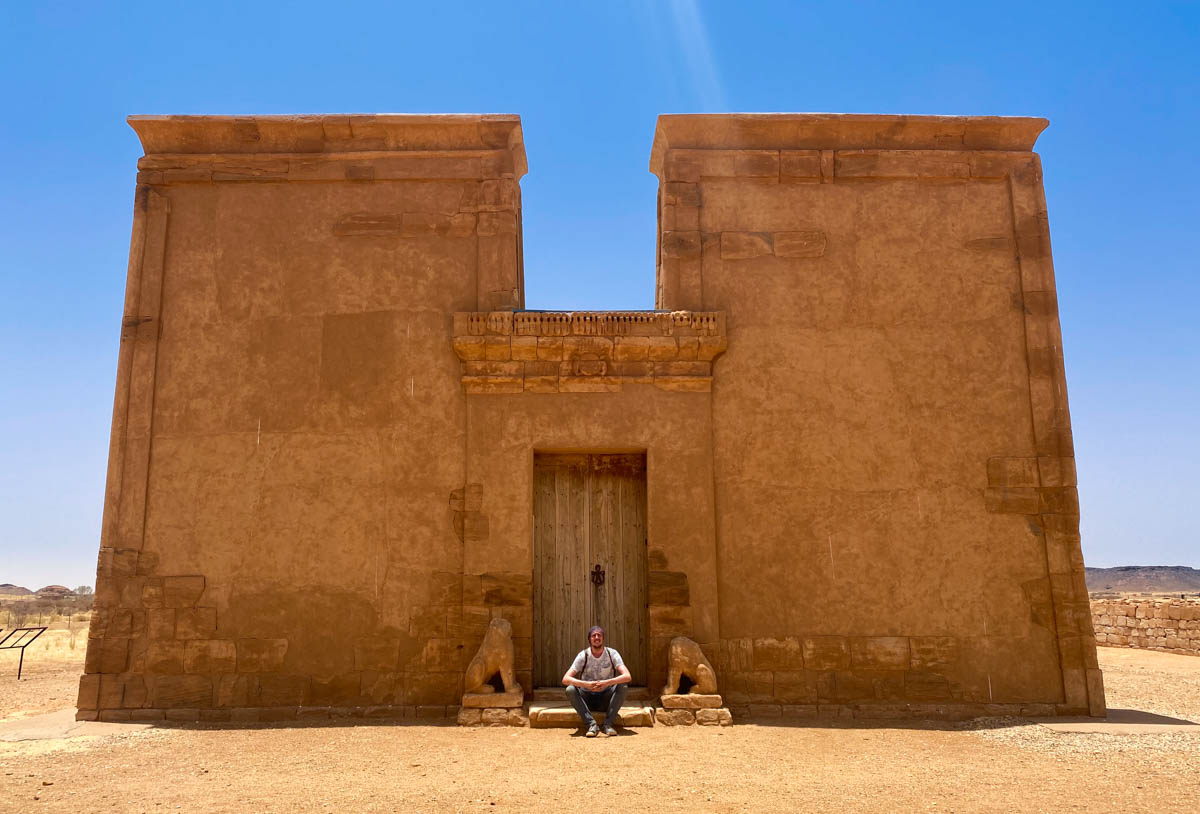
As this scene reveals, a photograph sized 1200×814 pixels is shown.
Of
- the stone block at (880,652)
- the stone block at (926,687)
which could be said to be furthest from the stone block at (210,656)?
the stone block at (926,687)

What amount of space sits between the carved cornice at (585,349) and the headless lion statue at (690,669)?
2.35 metres

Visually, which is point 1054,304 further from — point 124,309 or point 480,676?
point 124,309

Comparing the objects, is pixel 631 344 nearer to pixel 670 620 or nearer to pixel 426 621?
pixel 670 620

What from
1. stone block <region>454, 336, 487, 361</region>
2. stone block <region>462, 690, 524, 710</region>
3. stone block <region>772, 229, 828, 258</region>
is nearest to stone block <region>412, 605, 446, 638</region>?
stone block <region>462, 690, 524, 710</region>

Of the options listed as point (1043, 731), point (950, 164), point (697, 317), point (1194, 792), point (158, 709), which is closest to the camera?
point (1194, 792)

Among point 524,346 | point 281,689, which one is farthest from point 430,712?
point 524,346

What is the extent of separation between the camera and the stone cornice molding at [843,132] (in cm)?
865

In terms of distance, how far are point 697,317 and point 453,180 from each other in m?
2.80

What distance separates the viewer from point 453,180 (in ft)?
28.2

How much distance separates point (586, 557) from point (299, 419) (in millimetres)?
3019

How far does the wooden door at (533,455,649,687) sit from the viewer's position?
26.6 ft

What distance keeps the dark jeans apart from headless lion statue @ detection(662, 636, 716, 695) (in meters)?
0.53

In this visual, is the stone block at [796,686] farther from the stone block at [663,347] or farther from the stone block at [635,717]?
the stone block at [663,347]

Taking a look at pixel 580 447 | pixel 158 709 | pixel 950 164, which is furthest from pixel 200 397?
pixel 950 164
